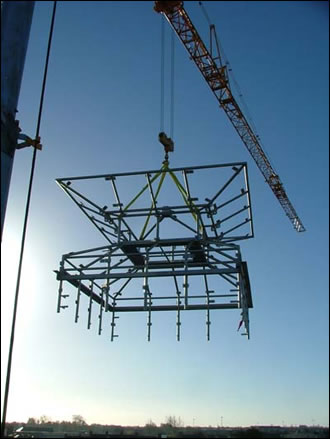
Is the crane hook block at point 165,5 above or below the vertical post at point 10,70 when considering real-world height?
above

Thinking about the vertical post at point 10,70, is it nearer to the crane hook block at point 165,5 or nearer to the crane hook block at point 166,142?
the crane hook block at point 166,142

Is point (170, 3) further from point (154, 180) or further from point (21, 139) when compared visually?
point (21, 139)

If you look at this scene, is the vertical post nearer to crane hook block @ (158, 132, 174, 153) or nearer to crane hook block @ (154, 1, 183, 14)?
crane hook block @ (158, 132, 174, 153)

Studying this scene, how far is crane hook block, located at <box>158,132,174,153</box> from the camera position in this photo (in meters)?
19.6

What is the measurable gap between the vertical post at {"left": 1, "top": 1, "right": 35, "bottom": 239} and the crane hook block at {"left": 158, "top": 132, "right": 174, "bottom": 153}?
13.7m

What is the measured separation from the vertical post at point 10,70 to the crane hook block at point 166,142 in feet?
44.9

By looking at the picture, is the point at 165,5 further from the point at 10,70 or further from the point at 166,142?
the point at 10,70

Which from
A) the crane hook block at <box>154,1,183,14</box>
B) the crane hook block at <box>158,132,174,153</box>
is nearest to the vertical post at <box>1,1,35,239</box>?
the crane hook block at <box>158,132,174,153</box>

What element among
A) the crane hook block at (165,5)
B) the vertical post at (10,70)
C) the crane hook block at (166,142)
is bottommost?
the vertical post at (10,70)

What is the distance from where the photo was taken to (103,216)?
16359mm

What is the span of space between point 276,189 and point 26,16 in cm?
5806

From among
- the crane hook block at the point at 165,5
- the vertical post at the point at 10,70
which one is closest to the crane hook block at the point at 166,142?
the vertical post at the point at 10,70

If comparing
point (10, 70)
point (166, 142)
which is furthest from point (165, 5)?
point (10, 70)

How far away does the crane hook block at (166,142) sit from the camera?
64.4 feet
